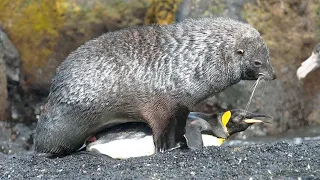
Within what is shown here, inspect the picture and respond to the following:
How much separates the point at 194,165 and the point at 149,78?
4.66 ft

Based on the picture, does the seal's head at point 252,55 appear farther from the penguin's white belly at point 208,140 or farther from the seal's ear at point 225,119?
the penguin's white belly at point 208,140

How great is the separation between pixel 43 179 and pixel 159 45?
7.18ft

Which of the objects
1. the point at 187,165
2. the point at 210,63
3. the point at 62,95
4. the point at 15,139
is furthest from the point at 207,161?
the point at 15,139

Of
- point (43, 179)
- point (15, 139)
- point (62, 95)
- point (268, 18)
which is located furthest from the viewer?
point (268, 18)

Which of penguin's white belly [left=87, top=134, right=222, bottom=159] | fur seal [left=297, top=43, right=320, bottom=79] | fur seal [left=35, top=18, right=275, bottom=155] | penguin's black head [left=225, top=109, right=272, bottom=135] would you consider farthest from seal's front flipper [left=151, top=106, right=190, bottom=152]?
fur seal [left=297, top=43, right=320, bottom=79]

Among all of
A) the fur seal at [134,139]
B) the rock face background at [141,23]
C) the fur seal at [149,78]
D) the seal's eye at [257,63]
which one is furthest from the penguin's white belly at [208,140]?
the rock face background at [141,23]

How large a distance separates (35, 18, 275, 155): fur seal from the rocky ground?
0.35m

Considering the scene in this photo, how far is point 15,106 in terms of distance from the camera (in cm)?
1217

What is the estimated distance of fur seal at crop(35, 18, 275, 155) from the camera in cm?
775

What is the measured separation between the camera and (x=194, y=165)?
22.2 feet

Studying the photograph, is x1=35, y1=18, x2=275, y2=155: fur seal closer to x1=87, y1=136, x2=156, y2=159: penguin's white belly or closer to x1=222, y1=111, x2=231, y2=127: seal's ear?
x1=87, y1=136, x2=156, y2=159: penguin's white belly

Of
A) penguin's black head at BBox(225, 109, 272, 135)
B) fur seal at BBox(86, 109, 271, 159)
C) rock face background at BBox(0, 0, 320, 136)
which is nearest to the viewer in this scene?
fur seal at BBox(86, 109, 271, 159)

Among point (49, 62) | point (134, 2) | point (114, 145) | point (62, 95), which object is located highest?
point (134, 2)

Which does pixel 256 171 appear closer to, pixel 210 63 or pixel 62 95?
pixel 210 63
